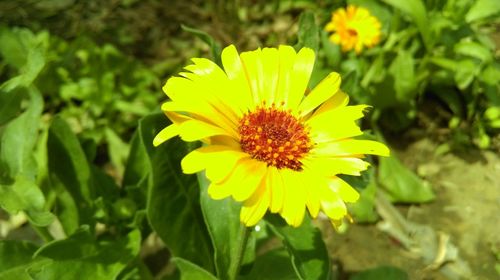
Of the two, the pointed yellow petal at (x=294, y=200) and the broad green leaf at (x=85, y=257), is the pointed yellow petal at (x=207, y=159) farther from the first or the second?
the broad green leaf at (x=85, y=257)

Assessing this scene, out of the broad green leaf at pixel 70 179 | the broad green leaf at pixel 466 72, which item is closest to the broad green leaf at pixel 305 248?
the broad green leaf at pixel 70 179

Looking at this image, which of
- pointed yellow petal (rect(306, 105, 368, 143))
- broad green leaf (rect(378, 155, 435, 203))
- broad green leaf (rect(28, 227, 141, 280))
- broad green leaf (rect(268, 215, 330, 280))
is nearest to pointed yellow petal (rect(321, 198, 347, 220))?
pointed yellow petal (rect(306, 105, 368, 143))

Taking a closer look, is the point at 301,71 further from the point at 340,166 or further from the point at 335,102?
the point at 340,166

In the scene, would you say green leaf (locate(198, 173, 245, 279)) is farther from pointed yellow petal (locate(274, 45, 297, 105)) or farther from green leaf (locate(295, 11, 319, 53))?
green leaf (locate(295, 11, 319, 53))

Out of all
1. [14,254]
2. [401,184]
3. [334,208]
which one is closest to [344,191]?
[334,208]

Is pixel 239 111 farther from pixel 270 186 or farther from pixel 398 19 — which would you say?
pixel 398 19
